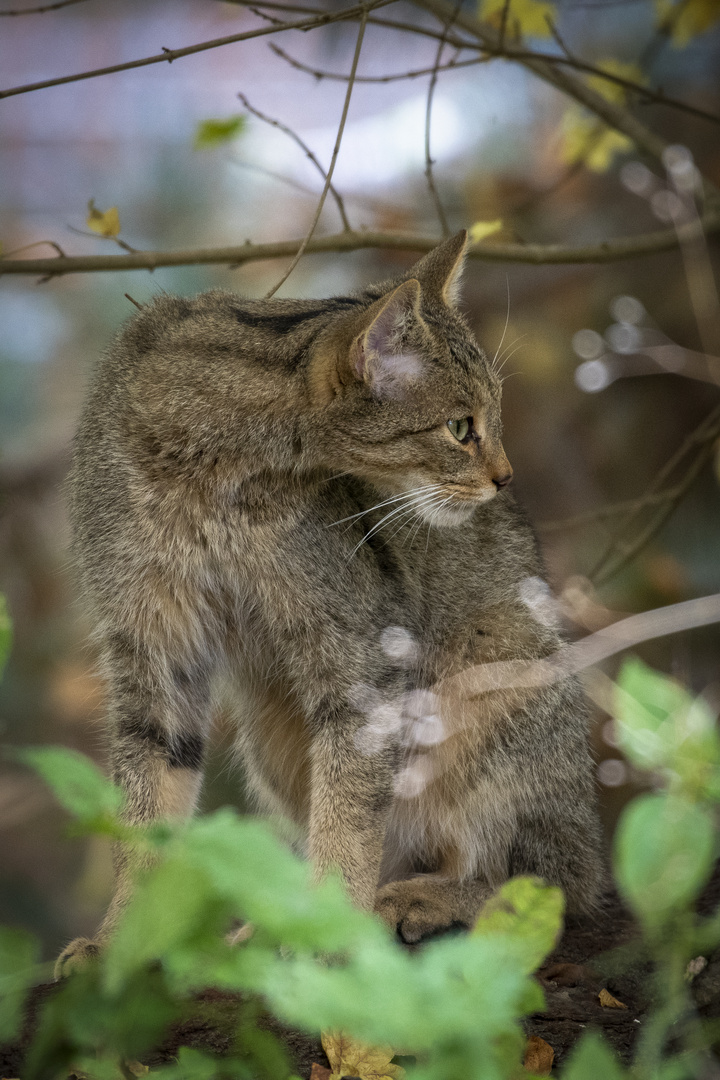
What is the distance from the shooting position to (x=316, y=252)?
2.34m

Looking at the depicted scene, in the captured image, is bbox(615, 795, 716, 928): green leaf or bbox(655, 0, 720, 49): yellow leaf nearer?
bbox(615, 795, 716, 928): green leaf

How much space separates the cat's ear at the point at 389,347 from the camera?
149cm

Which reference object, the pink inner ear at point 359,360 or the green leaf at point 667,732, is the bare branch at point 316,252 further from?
the green leaf at point 667,732

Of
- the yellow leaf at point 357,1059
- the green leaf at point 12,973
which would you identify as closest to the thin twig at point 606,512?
the yellow leaf at point 357,1059

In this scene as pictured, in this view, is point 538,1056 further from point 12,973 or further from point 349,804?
point 12,973

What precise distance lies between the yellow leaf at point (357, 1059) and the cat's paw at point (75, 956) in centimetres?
46

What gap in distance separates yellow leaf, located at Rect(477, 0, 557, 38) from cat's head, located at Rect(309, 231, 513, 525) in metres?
0.99

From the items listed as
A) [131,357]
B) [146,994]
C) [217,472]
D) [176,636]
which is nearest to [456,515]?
[217,472]

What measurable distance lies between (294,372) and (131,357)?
1.13ft

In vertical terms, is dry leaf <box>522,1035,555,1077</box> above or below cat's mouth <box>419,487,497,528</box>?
below

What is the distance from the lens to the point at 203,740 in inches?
71.9

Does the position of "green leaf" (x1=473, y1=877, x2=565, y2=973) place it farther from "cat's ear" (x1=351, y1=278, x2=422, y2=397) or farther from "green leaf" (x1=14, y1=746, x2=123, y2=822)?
"cat's ear" (x1=351, y1=278, x2=422, y2=397)

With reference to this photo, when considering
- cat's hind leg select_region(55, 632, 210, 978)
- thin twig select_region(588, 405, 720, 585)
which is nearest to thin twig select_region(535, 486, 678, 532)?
thin twig select_region(588, 405, 720, 585)

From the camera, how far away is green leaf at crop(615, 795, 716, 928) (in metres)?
0.56
